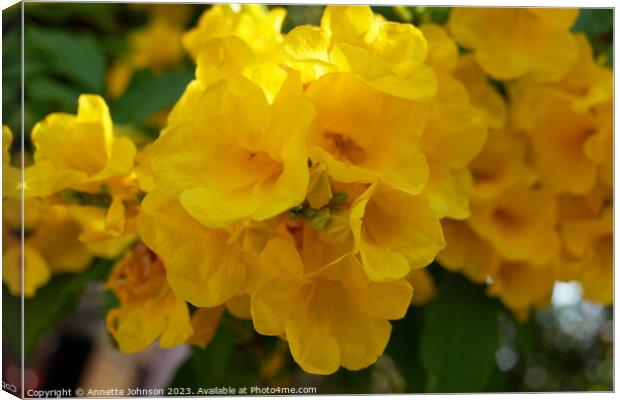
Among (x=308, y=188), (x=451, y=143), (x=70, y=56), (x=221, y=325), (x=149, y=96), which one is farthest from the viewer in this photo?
(x=70, y=56)

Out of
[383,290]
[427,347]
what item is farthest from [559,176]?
[383,290]

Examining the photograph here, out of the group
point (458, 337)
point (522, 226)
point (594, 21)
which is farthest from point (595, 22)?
point (458, 337)

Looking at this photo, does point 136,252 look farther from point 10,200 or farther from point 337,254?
point 337,254

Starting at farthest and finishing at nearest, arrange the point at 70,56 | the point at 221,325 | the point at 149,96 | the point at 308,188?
the point at 70,56 → the point at 149,96 → the point at 221,325 → the point at 308,188

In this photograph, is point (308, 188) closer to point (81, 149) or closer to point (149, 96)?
point (81, 149)

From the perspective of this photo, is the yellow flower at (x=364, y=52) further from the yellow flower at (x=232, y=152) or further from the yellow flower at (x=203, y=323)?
the yellow flower at (x=203, y=323)

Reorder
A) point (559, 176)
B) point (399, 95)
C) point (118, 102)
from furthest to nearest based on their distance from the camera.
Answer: point (118, 102), point (559, 176), point (399, 95)

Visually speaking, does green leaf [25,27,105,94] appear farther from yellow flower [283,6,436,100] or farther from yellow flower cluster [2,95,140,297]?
yellow flower [283,6,436,100]
